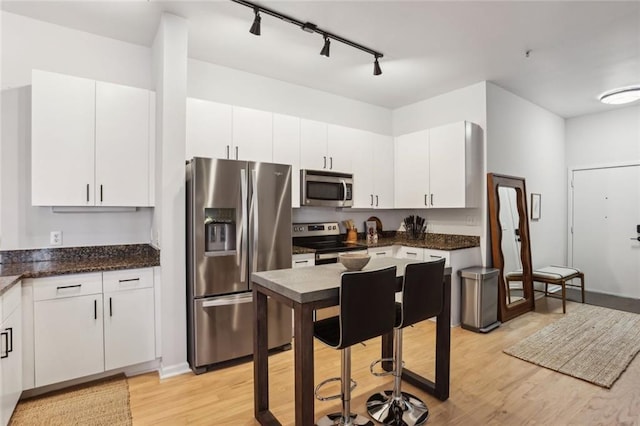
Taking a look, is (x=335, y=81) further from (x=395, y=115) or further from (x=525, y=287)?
(x=525, y=287)

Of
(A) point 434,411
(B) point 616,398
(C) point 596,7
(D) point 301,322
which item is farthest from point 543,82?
(D) point 301,322

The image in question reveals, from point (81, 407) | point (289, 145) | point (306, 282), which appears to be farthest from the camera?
point (289, 145)

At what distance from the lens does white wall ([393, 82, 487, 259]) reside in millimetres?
4105

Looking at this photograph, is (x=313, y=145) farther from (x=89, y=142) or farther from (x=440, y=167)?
(x=89, y=142)

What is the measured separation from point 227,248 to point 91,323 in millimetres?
1126

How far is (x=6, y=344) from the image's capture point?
198cm

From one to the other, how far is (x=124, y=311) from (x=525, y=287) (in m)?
4.69

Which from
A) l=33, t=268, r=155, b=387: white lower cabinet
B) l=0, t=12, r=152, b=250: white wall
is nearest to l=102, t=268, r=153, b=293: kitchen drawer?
l=33, t=268, r=155, b=387: white lower cabinet

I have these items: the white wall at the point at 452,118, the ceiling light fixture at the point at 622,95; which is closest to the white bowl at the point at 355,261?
the white wall at the point at 452,118

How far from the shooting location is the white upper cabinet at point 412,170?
14.3 ft

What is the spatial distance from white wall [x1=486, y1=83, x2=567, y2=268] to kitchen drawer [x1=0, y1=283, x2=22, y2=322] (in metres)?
4.62

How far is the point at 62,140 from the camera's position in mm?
2619

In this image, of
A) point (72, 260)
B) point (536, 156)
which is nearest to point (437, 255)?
point (536, 156)

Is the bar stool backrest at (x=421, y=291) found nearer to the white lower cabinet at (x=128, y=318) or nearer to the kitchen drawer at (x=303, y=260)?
the kitchen drawer at (x=303, y=260)
